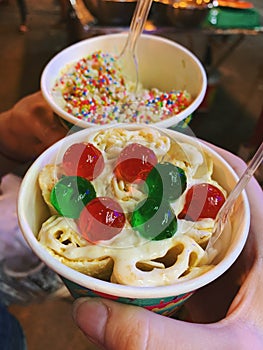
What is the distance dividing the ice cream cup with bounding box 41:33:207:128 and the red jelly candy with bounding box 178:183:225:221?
0.34 meters

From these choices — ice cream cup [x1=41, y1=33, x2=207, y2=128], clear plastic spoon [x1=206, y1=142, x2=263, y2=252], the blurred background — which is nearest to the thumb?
clear plastic spoon [x1=206, y1=142, x2=263, y2=252]

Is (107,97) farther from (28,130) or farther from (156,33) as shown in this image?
(156,33)

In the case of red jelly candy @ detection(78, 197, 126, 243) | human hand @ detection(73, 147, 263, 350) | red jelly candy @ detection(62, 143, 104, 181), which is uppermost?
red jelly candy @ detection(62, 143, 104, 181)

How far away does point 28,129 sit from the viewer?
0.96m

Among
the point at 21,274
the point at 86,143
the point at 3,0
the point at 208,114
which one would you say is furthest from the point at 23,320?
the point at 3,0

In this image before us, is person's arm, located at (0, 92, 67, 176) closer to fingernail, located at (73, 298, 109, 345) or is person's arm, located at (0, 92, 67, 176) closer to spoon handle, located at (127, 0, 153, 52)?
spoon handle, located at (127, 0, 153, 52)

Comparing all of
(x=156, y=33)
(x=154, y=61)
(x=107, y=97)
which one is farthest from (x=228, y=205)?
(x=156, y=33)

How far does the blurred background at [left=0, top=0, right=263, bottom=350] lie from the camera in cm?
132

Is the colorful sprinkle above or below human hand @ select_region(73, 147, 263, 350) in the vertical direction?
above

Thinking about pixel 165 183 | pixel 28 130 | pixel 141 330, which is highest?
pixel 165 183

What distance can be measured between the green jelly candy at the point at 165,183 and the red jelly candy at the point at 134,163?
1 centimetres

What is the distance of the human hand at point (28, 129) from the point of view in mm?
904

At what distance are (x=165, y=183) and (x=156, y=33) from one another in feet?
3.63

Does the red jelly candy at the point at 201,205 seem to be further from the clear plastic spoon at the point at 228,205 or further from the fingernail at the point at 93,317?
the fingernail at the point at 93,317
